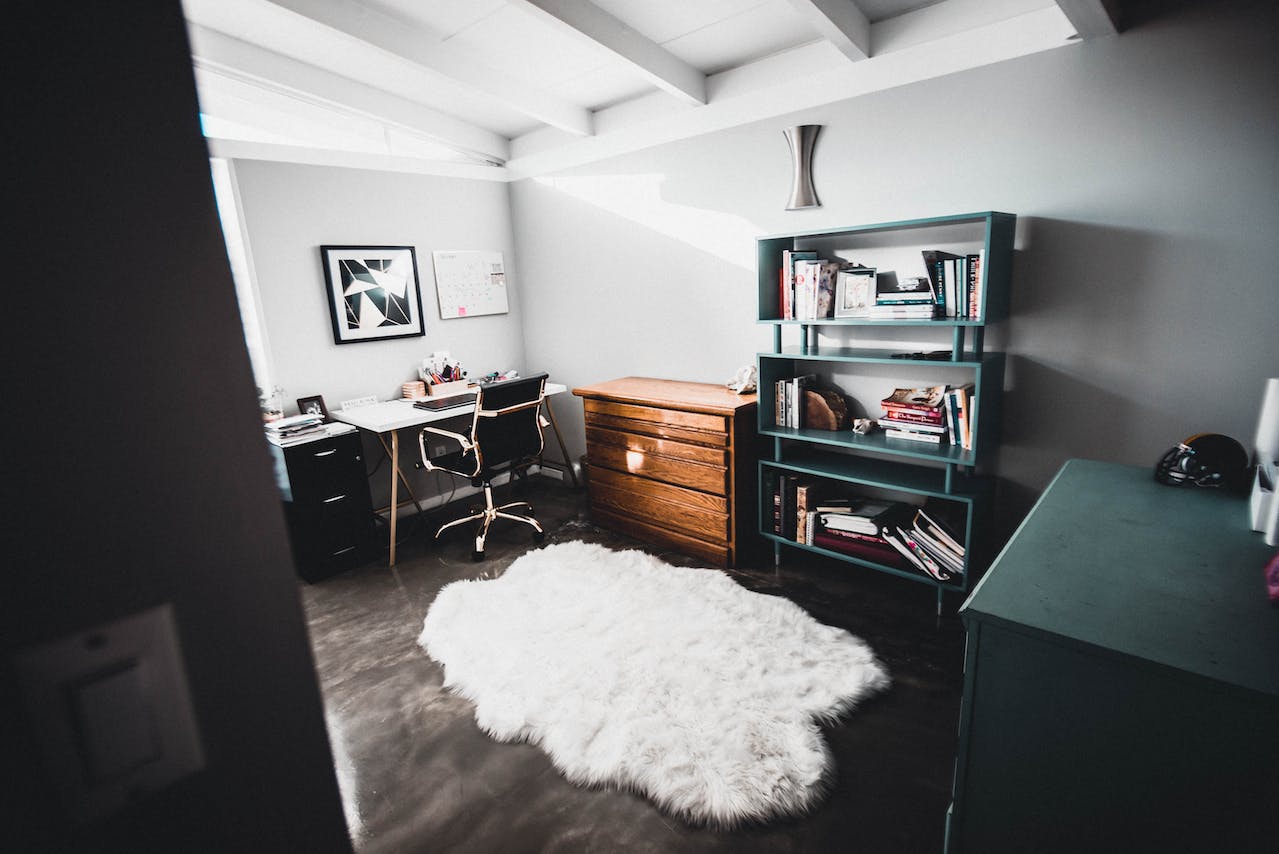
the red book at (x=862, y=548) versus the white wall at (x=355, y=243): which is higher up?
the white wall at (x=355, y=243)

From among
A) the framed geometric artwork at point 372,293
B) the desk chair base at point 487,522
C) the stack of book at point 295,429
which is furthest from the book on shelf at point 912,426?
the framed geometric artwork at point 372,293

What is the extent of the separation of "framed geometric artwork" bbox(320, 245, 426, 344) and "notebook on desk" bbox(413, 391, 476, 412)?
57 cm

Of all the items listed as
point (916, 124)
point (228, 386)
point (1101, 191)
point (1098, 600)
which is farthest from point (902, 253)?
point (228, 386)

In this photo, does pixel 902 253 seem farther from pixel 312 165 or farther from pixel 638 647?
pixel 312 165

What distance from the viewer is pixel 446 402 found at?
146 inches

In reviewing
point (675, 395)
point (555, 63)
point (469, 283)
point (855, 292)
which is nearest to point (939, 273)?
point (855, 292)

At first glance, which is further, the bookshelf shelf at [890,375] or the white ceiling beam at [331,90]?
the white ceiling beam at [331,90]

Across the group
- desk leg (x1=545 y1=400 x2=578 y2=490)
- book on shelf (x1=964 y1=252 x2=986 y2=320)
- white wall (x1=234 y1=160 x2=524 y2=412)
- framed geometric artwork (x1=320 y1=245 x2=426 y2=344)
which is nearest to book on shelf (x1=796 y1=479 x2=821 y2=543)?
book on shelf (x1=964 y1=252 x2=986 y2=320)

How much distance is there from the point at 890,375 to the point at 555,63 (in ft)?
7.74

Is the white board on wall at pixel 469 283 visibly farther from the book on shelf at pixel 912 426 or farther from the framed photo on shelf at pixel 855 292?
the book on shelf at pixel 912 426

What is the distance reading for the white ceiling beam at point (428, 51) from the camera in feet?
8.73

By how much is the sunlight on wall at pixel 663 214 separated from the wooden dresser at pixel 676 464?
2.66 feet

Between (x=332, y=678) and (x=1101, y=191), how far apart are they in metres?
3.56

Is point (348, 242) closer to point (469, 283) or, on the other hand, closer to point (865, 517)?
point (469, 283)
